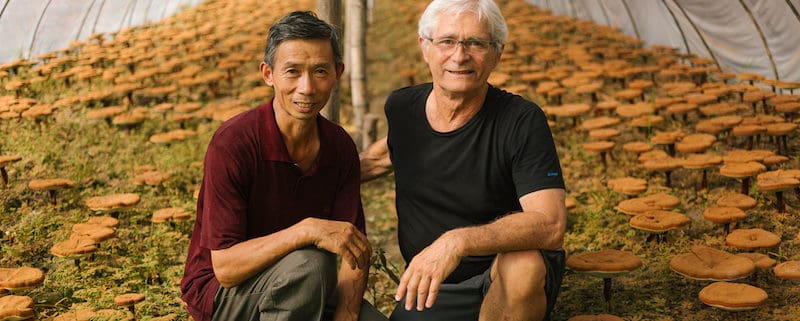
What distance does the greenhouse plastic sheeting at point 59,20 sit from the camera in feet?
27.8

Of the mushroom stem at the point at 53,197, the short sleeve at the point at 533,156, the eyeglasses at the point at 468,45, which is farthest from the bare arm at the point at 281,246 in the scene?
the mushroom stem at the point at 53,197

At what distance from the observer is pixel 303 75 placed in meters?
2.92

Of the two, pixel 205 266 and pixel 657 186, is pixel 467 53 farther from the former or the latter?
pixel 657 186

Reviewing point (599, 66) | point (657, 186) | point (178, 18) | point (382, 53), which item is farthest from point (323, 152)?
point (178, 18)

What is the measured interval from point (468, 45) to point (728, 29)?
6.66 m

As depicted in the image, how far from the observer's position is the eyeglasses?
10.4 ft

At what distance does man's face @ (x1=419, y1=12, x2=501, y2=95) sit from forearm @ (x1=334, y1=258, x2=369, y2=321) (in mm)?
828

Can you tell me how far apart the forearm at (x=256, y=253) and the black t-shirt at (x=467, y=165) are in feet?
2.47

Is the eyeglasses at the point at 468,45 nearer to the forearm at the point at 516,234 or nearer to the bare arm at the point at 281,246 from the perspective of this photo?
the forearm at the point at 516,234

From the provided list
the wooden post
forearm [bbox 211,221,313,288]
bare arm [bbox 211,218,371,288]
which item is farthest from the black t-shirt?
the wooden post

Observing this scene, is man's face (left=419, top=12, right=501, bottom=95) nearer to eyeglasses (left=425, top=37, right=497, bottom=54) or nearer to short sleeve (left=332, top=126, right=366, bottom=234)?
eyeglasses (left=425, top=37, right=497, bottom=54)

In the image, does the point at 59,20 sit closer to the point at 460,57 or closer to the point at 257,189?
the point at 257,189

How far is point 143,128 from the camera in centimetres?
717

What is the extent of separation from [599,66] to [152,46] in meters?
5.18
